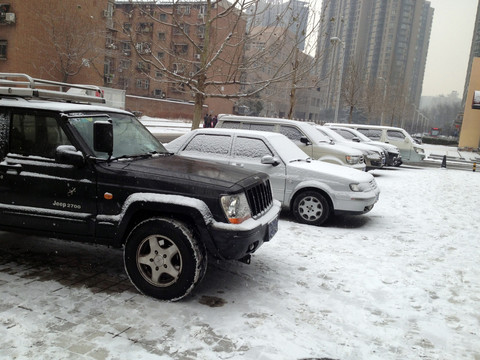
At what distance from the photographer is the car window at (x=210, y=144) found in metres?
7.67

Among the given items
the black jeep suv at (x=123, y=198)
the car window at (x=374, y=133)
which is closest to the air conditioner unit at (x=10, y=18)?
the car window at (x=374, y=133)

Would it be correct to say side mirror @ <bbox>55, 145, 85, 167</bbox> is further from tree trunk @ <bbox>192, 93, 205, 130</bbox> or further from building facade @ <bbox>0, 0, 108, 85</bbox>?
building facade @ <bbox>0, 0, 108, 85</bbox>

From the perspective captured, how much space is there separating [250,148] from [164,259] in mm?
4006

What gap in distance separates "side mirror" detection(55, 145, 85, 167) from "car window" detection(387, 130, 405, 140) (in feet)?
55.1

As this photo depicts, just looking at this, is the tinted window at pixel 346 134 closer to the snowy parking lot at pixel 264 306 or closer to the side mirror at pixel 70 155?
the snowy parking lot at pixel 264 306

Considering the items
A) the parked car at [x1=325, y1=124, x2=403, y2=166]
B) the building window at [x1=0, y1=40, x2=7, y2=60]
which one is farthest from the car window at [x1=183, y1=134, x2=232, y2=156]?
the building window at [x1=0, y1=40, x2=7, y2=60]

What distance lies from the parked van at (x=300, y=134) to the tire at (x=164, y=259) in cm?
576

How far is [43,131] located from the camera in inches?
173

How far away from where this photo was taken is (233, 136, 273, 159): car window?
24.7 feet

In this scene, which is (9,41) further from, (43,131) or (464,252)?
(464,252)

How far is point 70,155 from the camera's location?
4070 millimetres

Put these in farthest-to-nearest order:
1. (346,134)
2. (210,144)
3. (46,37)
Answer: (46,37)
(346,134)
(210,144)

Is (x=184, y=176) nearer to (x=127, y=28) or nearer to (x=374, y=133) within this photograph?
(x=127, y=28)

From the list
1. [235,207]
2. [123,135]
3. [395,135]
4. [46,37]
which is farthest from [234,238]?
[46,37]
